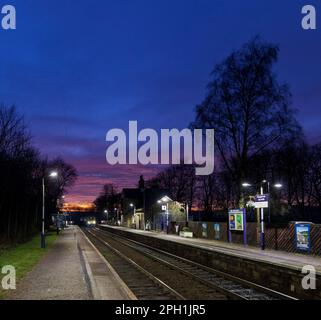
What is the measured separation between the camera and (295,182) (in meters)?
72.8

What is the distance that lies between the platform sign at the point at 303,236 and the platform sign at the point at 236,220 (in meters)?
8.87

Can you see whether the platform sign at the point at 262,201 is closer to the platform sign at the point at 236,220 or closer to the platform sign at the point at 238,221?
the platform sign at the point at 238,221

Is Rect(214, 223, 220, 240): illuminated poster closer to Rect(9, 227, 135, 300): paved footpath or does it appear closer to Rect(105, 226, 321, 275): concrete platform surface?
Rect(105, 226, 321, 275): concrete platform surface

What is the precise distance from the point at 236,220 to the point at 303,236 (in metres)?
10.6

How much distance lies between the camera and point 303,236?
2864 cm

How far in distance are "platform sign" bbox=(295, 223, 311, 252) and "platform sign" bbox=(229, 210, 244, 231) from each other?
887 cm

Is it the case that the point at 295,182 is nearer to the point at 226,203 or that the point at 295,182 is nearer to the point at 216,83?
the point at 226,203

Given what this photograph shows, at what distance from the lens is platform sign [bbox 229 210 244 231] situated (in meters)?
38.2

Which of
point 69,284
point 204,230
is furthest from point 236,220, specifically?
point 69,284

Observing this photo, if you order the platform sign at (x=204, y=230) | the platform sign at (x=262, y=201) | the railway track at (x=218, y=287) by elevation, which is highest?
the platform sign at (x=262, y=201)

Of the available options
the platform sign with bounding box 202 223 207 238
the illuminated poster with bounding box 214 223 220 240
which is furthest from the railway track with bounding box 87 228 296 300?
the platform sign with bounding box 202 223 207 238

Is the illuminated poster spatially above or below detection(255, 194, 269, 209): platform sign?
below

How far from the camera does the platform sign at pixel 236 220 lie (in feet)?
125

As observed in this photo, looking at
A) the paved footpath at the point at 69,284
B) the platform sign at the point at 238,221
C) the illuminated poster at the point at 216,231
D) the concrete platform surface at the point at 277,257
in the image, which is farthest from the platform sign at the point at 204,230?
the paved footpath at the point at 69,284
